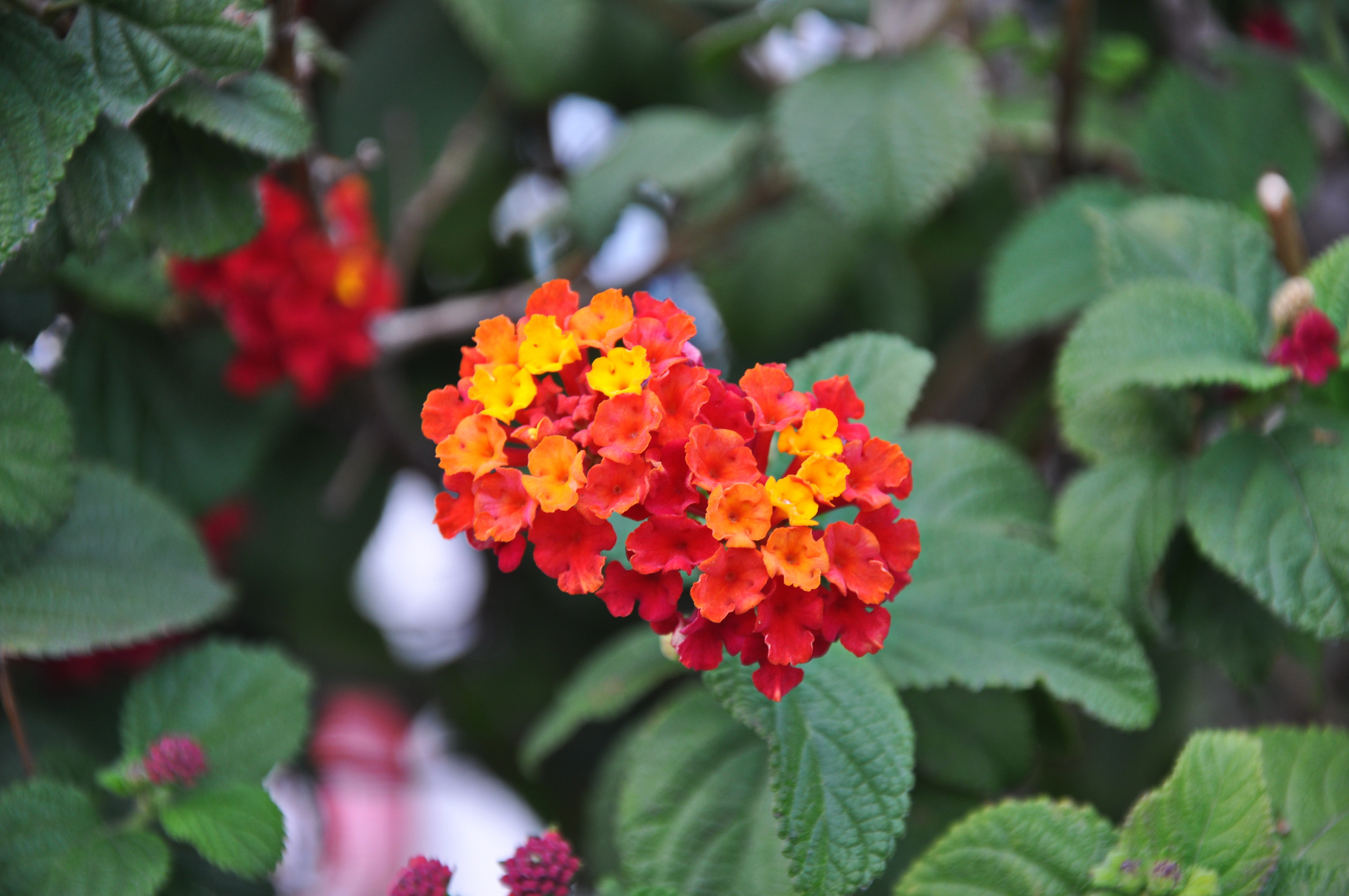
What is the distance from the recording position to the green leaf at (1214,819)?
458 mm

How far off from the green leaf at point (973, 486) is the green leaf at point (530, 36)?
1.65ft

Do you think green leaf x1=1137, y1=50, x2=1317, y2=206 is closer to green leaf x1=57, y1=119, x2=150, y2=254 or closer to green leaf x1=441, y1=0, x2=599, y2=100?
green leaf x1=441, y1=0, x2=599, y2=100

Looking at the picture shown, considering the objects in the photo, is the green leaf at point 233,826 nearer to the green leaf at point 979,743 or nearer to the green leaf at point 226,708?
the green leaf at point 226,708

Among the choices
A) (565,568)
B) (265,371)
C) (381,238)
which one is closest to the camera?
(565,568)

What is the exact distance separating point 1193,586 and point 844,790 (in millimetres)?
301

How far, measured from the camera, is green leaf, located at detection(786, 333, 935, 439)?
530 mm

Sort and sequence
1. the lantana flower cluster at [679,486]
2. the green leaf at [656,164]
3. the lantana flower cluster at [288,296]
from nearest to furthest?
1. the lantana flower cluster at [679,486]
2. the lantana flower cluster at [288,296]
3. the green leaf at [656,164]

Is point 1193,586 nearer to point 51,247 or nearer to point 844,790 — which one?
point 844,790

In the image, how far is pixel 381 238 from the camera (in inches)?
41.1

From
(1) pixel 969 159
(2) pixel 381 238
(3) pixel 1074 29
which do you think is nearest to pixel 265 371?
(2) pixel 381 238

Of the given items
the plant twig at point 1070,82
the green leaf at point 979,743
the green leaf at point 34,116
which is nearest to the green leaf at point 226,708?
the green leaf at point 34,116

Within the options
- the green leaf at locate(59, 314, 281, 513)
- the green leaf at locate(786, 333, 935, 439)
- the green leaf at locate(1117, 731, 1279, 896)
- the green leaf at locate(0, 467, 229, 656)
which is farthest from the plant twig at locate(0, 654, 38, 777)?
the green leaf at locate(1117, 731, 1279, 896)

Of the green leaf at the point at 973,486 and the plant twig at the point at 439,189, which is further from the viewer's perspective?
the plant twig at the point at 439,189

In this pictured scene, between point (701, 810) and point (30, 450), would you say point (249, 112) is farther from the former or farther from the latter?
point (701, 810)
